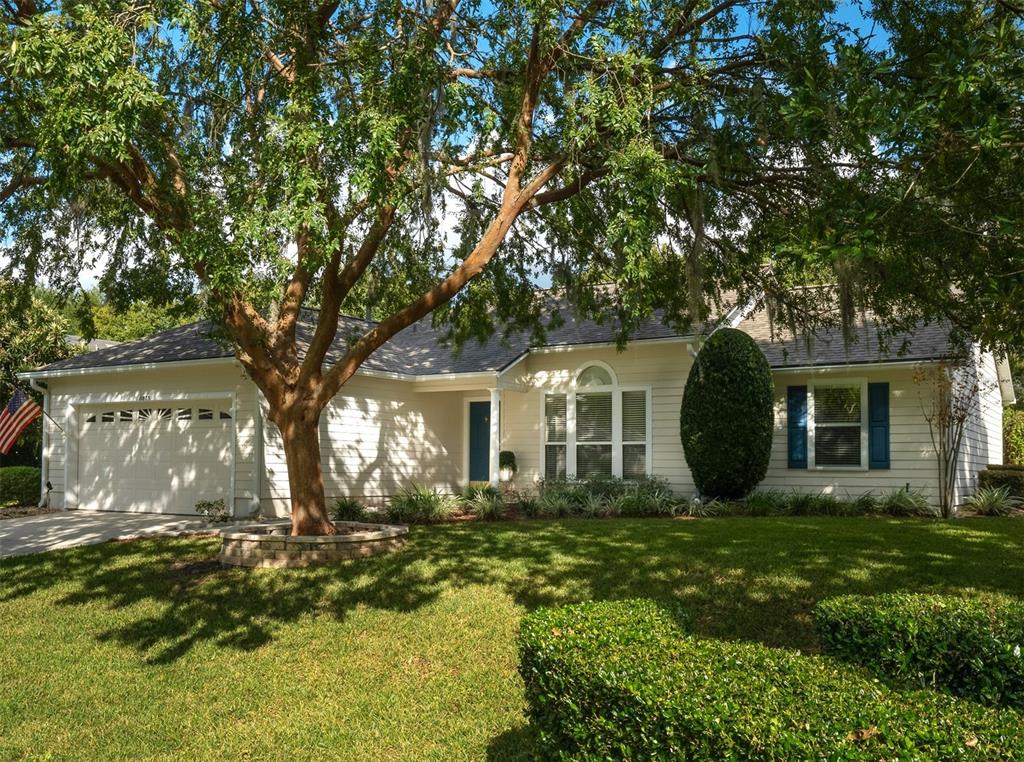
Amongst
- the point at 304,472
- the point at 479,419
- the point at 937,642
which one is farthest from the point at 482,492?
the point at 937,642

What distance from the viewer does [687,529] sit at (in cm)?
1145

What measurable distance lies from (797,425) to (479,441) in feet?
22.1

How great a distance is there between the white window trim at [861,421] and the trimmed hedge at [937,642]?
10460 millimetres

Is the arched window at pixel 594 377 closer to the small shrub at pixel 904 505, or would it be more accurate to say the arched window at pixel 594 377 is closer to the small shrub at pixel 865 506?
the small shrub at pixel 865 506

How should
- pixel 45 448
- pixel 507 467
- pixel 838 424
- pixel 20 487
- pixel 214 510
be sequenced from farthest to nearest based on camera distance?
pixel 20 487
pixel 45 448
pixel 507 467
pixel 838 424
pixel 214 510

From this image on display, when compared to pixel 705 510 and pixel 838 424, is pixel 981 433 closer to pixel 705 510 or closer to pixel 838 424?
pixel 838 424

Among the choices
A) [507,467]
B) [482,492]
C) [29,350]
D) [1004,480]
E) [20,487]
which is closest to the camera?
[482,492]

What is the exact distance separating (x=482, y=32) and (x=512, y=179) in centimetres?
215

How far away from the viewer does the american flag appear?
640 inches

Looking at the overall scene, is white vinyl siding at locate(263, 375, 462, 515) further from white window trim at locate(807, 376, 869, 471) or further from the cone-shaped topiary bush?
white window trim at locate(807, 376, 869, 471)

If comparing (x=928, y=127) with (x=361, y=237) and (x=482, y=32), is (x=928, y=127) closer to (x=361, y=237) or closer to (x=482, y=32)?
(x=482, y=32)

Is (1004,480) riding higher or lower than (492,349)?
lower

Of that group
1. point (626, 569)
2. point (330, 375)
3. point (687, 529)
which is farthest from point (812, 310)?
point (330, 375)

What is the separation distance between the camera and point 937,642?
439 cm
